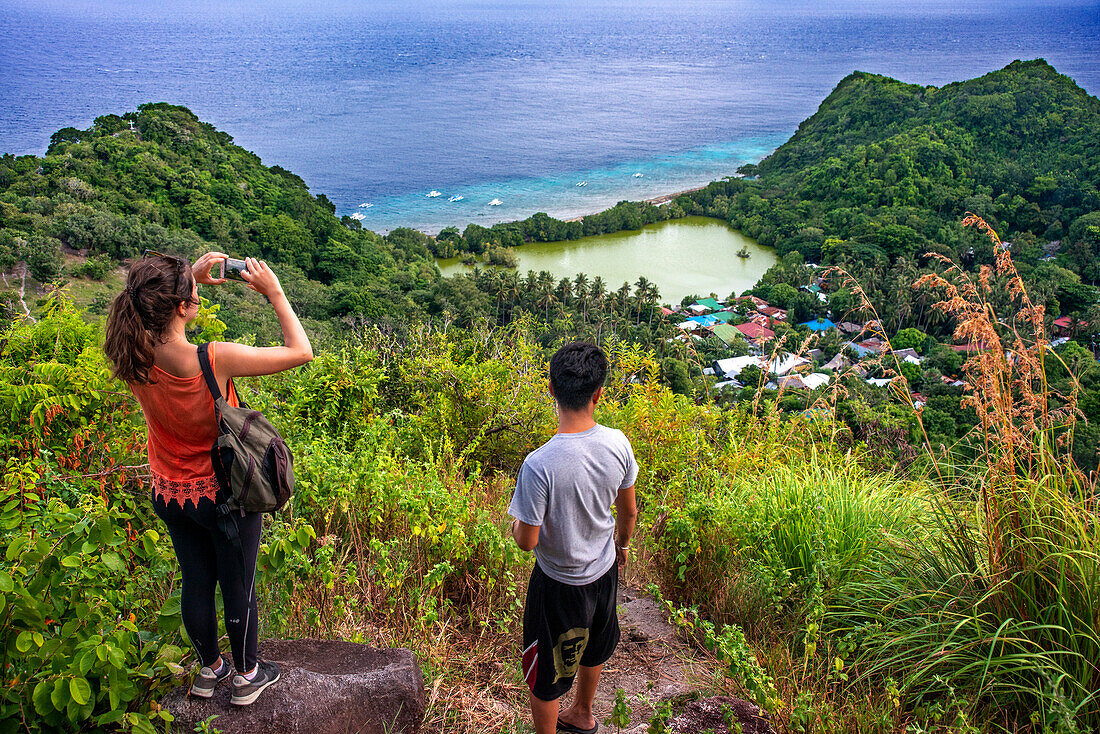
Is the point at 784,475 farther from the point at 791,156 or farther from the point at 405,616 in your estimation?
the point at 791,156

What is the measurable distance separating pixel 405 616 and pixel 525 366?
2547mm

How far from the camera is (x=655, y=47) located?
139000mm

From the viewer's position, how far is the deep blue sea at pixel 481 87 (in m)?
59.7

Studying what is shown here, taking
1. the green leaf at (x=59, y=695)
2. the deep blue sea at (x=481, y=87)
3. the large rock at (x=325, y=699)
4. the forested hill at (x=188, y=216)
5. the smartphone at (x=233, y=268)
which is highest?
the deep blue sea at (x=481, y=87)

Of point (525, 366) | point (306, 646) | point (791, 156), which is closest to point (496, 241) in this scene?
point (791, 156)

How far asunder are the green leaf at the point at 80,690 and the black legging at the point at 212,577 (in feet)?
1.09

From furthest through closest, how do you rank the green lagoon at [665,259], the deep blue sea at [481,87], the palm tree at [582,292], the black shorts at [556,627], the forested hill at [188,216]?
the deep blue sea at [481,87] → the green lagoon at [665,259] → the palm tree at [582,292] → the forested hill at [188,216] → the black shorts at [556,627]

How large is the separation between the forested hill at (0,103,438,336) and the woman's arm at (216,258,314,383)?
744 inches

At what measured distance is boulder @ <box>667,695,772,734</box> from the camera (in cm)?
186

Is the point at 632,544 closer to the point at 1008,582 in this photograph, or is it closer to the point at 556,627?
the point at 556,627

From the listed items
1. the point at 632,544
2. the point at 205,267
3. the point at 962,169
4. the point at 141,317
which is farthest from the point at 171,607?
the point at 962,169

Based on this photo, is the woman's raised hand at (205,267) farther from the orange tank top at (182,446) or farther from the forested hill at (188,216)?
the forested hill at (188,216)

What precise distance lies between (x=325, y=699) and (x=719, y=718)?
1.16 m

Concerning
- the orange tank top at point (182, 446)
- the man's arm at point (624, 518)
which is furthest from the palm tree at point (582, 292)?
the orange tank top at point (182, 446)
